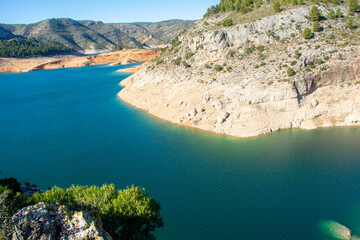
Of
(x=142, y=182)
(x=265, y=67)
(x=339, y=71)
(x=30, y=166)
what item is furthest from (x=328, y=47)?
(x=30, y=166)

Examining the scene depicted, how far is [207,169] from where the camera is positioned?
28.2 metres

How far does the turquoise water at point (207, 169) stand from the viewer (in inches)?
811

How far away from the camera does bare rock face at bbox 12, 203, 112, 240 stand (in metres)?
10.6

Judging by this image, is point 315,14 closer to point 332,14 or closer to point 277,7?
point 332,14

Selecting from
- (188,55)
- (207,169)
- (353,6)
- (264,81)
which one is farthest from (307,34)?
(207,169)

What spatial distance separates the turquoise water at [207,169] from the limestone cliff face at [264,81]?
2.93 metres

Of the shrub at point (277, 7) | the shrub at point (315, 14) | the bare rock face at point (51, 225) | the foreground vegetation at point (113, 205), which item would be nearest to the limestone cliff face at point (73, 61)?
the shrub at point (277, 7)

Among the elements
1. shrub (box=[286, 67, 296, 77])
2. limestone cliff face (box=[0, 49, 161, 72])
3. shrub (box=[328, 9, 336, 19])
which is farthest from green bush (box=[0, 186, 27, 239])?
limestone cliff face (box=[0, 49, 161, 72])

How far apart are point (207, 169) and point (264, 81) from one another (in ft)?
69.5

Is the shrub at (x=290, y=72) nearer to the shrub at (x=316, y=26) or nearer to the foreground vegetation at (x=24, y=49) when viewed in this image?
the shrub at (x=316, y=26)

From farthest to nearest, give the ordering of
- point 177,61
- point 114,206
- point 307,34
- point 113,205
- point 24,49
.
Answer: point 24,49 → point 177,61 → point 307,34 → point 113,205 → point 114,206

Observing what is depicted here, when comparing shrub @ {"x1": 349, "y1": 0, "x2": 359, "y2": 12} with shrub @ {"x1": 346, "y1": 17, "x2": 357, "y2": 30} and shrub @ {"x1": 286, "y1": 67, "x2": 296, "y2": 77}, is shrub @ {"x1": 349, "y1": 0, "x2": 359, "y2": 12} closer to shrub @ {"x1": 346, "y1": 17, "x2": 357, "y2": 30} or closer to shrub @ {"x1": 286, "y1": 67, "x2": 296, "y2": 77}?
shrub @ {"x1": 346, "y1": 17, "x2": 357, "y2": 30}

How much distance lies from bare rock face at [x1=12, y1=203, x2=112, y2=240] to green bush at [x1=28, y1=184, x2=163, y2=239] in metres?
4.80

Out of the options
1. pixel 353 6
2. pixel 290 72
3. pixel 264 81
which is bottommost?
pixel 264 81
